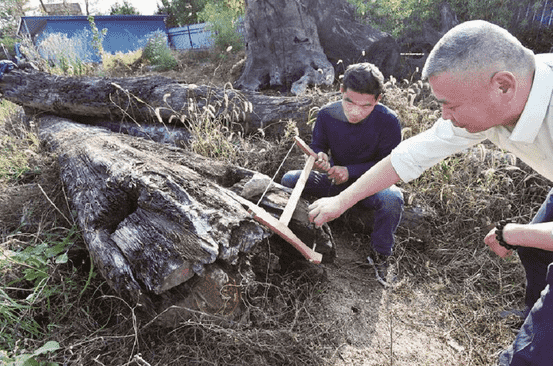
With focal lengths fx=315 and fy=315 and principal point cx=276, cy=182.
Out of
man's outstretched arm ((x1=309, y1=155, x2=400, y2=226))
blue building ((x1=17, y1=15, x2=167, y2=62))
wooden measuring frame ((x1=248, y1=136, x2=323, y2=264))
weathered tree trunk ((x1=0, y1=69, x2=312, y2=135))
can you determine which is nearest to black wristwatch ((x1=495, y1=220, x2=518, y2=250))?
man's outstretched arm ((x1=309, y1=155, x2=400, y2=226))

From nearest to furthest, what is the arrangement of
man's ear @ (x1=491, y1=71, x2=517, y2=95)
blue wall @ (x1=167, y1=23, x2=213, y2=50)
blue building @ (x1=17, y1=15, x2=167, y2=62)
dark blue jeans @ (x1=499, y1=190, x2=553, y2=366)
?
dark blue jeans @ (x1=499, y1=190, x2=553, y2=366)
man's ear @ (x1=491, y1=71, x2=517, y2=95)
blue building @ (x1=17, y1=15, x2=167, y2=62)
blue wall @ (x1=167, y1=23, x2=213, y2=50)

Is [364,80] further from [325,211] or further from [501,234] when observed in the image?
[501,234]

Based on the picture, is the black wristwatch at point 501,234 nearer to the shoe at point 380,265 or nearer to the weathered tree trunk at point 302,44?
the shoe at point 380,265

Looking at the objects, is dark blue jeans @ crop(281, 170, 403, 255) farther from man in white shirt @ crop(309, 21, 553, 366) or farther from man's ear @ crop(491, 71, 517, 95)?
man's ear @ crop(491, 71, 517, 95)

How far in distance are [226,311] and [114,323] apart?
2.30ft

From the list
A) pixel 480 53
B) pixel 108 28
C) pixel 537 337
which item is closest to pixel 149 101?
pixel 480 53

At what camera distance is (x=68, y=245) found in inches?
84.4

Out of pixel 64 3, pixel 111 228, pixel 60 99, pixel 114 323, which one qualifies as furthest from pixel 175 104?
pixel 64 3

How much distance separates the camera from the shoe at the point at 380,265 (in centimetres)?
230

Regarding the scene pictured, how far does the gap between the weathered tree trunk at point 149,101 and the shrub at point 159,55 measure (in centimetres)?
644

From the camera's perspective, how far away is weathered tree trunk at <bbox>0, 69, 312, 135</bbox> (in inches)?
145

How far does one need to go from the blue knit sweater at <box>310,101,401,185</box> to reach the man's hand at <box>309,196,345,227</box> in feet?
2.43

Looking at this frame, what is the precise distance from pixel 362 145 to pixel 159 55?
10306 mm

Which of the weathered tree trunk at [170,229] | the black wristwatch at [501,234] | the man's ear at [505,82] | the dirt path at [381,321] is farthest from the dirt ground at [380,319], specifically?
the man's ear at [505,82]
